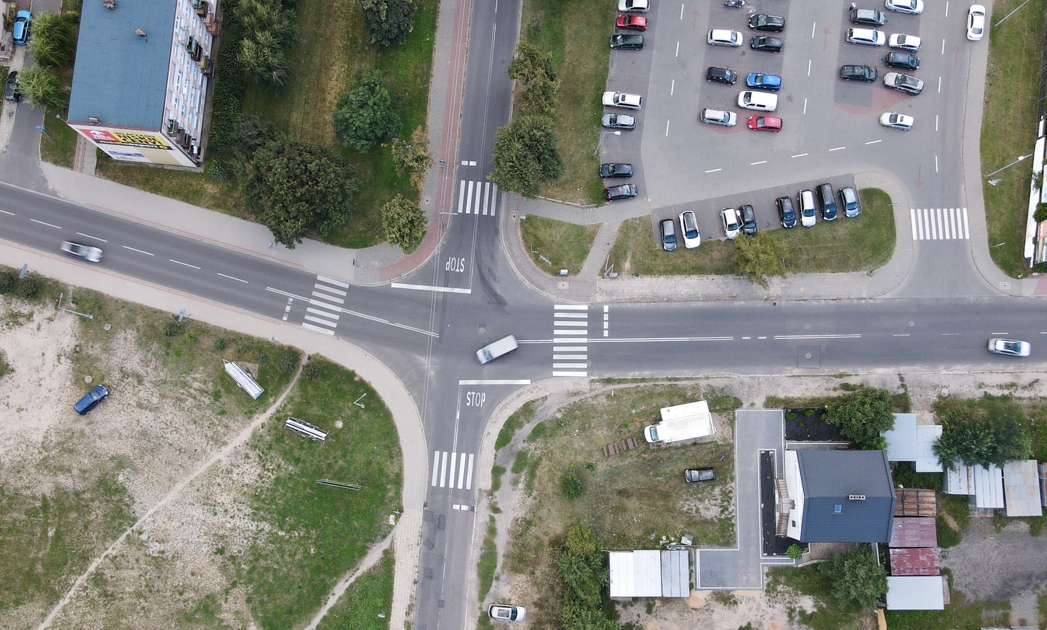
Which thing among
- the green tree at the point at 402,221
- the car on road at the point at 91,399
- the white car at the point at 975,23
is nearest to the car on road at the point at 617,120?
the green tree at the point at 402,221

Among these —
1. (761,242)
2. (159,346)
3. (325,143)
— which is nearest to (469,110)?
(325,143)

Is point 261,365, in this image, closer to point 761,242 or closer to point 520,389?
point 520,389

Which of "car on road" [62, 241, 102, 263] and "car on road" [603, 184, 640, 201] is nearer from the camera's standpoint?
"car on road" [62, 241, 102, 263]

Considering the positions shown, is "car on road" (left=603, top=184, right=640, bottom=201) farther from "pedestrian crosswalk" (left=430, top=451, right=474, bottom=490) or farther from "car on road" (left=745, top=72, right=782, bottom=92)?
"pedestrian crosswalk" (left=430, top=451, right=474, bottom=490)

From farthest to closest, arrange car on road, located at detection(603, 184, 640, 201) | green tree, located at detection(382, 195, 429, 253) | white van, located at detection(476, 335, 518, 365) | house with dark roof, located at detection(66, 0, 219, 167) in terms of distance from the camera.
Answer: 1. car on road, located at detection(603, 184, 640, 201)
2. white van, located at detection(476, 335, 518, 365)
3. green tree, located at detection(382, 195, 429, 253)
4. house with dark roof, located at detection(66, 0, 219, 167)

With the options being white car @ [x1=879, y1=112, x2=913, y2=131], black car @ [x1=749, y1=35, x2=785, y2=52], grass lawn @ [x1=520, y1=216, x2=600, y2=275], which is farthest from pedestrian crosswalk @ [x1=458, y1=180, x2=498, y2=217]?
white car @ [x1=879, y1=112, x2=913, y2=131]

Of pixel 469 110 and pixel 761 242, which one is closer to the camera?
pixel 761 242

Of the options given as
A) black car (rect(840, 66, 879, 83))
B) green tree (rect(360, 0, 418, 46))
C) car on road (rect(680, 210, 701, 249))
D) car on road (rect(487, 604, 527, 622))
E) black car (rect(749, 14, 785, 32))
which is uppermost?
black car (rect(749, 14, 785, 32))
